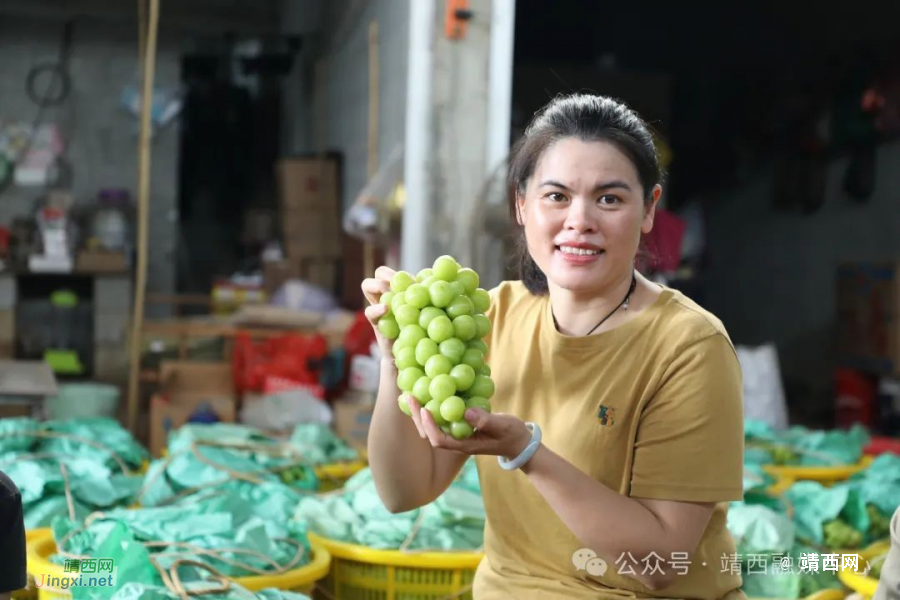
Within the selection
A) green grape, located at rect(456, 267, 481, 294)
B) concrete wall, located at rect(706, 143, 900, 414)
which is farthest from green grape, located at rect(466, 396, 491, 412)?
concrete wall, located at rect(706, 143, 900, 414)

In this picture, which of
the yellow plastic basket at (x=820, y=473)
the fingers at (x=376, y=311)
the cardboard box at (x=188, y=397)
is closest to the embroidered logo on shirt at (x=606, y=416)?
the fingers at (x=376, y=311)

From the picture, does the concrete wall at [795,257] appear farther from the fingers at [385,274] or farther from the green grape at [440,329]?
the green grape at [440,329]

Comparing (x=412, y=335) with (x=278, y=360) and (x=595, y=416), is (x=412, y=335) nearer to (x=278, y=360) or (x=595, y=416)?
(x=595, y=416)

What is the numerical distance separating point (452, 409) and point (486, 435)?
0.27ft

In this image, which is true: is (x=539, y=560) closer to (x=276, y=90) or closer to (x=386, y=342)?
(x=386, y=342)

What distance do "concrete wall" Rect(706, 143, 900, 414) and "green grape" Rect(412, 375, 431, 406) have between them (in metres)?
6.98

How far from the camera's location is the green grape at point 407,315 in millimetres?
1656

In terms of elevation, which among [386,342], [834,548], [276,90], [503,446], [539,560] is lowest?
[834,548]

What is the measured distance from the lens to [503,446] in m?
1.59

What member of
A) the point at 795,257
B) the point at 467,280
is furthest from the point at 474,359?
the point at 795,257

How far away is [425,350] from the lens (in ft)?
5.32

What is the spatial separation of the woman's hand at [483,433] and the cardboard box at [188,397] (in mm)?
3284

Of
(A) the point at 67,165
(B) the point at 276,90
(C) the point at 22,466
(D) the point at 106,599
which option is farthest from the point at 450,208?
(B) the point at 276,90

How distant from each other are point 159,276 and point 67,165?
120 cm
